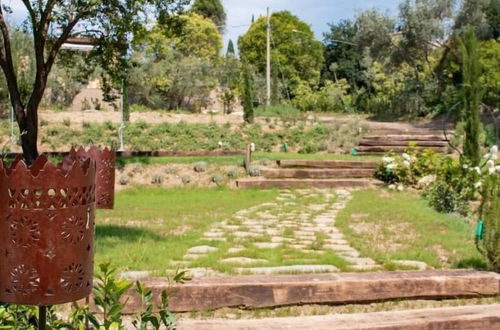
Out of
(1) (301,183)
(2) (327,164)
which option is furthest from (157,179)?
(2) (327,164)

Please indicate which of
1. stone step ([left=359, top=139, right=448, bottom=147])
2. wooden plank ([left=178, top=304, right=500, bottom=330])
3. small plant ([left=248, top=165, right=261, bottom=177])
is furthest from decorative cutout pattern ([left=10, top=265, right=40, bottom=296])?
stone step ([left=359, top=139, right=448, bottom=147])

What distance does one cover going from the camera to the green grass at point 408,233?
511cm

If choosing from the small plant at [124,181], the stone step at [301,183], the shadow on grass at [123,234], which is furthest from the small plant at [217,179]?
the shadow on grass at [123,234]

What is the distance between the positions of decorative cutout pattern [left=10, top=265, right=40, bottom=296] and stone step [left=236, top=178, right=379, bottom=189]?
32.1 feet

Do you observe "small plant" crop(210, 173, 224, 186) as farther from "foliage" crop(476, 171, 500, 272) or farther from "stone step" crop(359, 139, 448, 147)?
"foliage" crop(476, 171, 500, 272)

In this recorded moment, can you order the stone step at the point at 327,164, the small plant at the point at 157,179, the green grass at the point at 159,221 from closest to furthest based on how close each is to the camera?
the green grass at the point at 159,221, the small plant at the point at 157,179, the stone step at the point at 327,164

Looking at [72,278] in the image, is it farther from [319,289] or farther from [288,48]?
[288,48]

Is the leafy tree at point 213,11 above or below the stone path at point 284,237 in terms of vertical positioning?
above

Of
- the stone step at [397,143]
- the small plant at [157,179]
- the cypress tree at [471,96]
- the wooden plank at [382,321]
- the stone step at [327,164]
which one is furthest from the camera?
the stone step at [397,143]

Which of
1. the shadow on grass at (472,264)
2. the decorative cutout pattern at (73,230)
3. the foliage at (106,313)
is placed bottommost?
the shadow on grass at (472,264)

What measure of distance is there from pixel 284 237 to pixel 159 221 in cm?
186

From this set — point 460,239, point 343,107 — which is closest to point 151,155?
point 460,239

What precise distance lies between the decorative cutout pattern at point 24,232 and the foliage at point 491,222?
350 centimetres

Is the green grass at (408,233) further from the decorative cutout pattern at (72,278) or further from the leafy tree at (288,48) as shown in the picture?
the leafy tree at (288,48)
